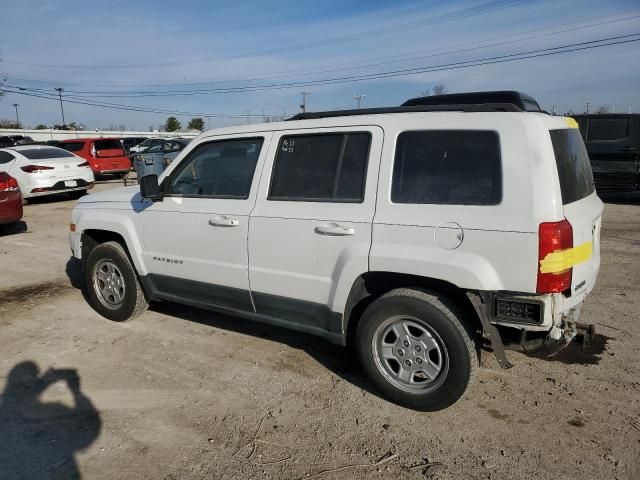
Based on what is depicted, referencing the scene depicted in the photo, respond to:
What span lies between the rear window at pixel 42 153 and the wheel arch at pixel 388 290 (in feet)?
41.0

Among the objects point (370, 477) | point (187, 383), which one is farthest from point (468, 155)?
point (187, 383)

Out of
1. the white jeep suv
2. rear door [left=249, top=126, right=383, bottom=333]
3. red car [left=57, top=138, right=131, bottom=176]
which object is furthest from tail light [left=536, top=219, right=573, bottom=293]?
red car [left=57, top=138, right=131, bottom=176]

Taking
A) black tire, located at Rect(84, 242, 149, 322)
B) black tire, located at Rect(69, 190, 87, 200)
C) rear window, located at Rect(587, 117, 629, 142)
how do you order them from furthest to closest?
1. black tire, located at Rect(69, 190, 87, 200)
2. rear window, located at Rect(587, 117, 629, 142)
3. black tire, located at Rect(84, 242, 149, 322)

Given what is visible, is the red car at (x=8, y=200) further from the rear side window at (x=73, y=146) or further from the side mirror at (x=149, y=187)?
the rear side window at (x=73, y=146)

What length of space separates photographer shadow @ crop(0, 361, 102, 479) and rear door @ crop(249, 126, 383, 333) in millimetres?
1459

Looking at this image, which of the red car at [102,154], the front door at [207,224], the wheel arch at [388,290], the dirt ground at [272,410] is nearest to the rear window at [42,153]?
the red car at [102,154]

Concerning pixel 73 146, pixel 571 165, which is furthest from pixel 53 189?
pixel 571 165

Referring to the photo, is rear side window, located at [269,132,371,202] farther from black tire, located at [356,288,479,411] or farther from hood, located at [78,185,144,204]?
hood, located at [78,185,144,204]

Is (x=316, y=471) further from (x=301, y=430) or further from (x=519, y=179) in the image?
(x=519, y=179)

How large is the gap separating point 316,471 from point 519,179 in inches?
78.8

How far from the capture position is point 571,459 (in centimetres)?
286

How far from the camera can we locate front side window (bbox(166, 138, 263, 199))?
159 inches

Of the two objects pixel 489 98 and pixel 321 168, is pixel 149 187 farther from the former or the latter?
pixel 489 98

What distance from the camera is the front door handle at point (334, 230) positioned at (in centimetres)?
341
